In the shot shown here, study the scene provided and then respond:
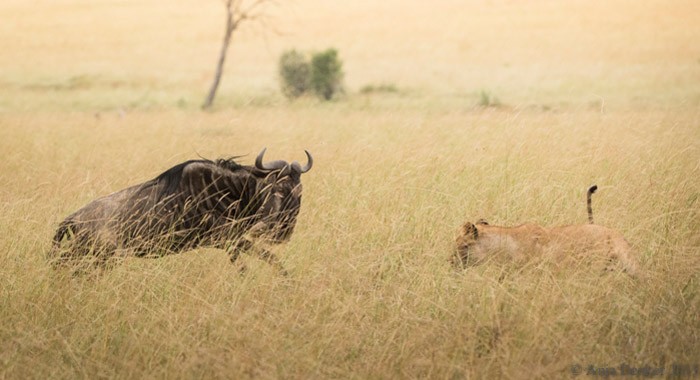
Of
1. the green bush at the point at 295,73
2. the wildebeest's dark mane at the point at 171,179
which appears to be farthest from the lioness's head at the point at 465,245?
the green bush at the point at 295,73

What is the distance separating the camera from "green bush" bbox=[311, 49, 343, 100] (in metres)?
22.8

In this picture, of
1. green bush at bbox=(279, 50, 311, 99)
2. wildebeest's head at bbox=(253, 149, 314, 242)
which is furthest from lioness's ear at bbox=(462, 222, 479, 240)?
green bush at bbox=(279, 50, 311, 99)

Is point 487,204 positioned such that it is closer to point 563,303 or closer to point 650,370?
point 563,303

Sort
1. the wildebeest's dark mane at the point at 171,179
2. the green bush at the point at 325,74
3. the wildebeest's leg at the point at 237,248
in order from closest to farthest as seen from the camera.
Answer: the wildebeest's leg at the point at 237,248 → the wildebeest's dark mane at the point at 171,179 → the green bush at the point at 325,74

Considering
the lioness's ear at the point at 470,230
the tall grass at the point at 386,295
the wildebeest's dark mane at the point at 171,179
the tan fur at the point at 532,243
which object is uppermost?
the wildebeest's dark mane at the point at 171,179

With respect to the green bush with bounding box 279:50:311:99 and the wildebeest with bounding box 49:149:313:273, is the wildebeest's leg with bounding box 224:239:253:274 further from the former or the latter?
the green bush with bounding box 279:50:311:99

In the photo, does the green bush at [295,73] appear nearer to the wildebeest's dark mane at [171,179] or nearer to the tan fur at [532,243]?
the wildebeest's dark mane at [171,179]

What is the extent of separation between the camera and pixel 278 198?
5.07 meters

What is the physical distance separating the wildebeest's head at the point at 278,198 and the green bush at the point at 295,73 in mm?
17894

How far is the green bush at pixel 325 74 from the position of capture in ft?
74.7

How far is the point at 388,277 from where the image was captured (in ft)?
15.2

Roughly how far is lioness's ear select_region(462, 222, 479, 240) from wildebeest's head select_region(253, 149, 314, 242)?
101cm

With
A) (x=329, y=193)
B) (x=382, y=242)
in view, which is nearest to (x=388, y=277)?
(x=382, y=242)

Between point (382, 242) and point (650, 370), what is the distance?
2043 mm
